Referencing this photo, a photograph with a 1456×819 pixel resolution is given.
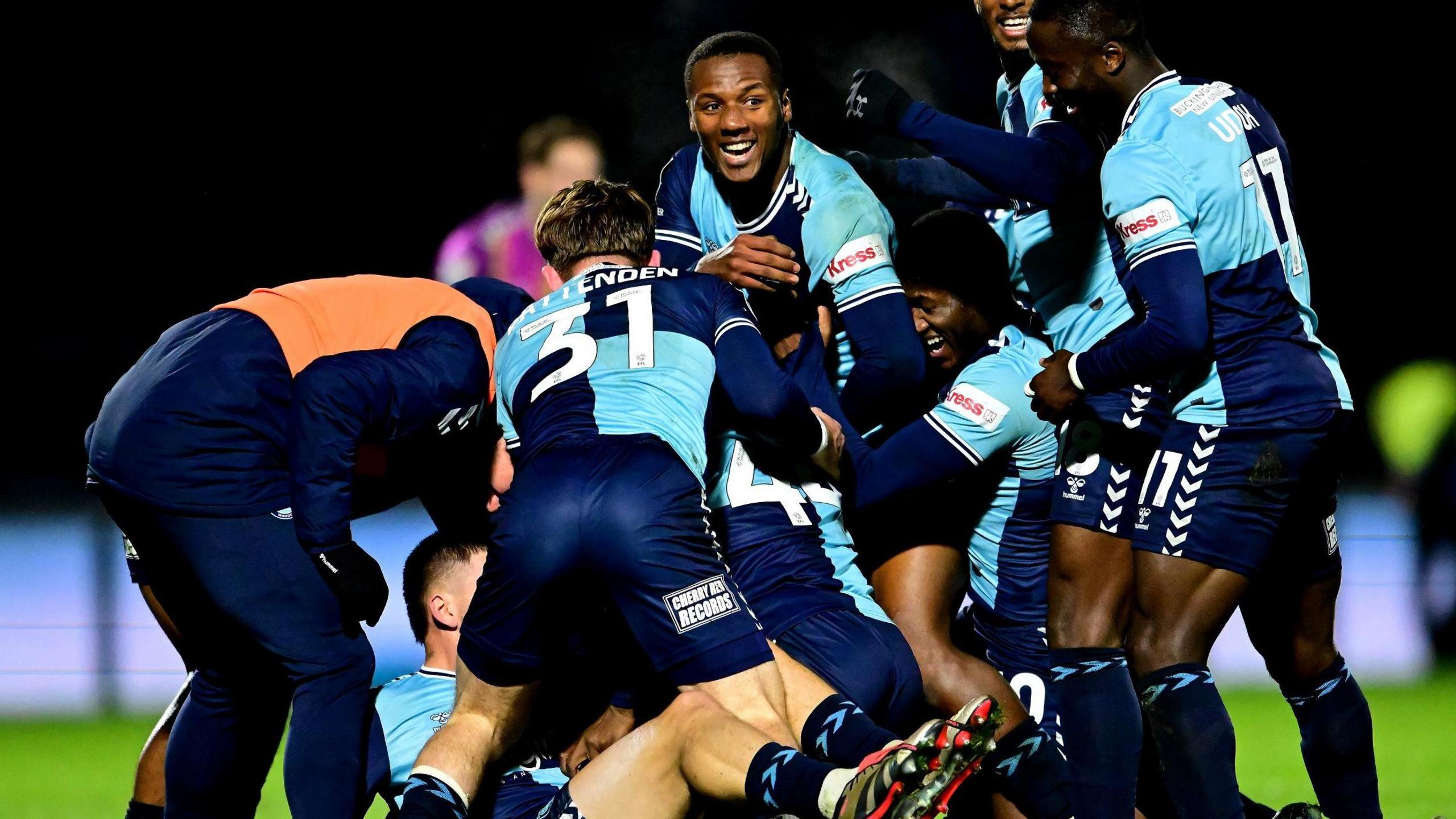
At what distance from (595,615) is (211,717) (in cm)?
105

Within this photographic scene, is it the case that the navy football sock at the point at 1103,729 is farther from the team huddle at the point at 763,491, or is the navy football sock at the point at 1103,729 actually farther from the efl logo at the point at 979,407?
the efl logo at the point at 979,407

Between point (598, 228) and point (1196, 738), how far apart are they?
1999 mm

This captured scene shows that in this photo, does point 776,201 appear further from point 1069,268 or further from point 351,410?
point 351,410

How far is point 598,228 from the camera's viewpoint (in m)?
3.82

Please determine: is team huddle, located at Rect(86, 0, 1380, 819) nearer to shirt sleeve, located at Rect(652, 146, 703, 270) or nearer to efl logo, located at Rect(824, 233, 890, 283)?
efl logo, located at Rect(824, 233, 890, 283)

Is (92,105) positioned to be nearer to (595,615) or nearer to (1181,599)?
(595,615)

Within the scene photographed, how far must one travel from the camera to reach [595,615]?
3.88 metres

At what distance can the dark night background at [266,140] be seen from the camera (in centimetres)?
959

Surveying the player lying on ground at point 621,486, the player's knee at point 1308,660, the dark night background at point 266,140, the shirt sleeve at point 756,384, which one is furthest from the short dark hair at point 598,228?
the dark night background at point 266,140

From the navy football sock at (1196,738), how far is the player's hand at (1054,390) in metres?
0.72

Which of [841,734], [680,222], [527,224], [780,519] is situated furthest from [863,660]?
[527,224]

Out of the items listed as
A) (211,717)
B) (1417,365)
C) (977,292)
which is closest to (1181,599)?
(977,292)

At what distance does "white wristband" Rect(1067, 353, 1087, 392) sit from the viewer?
369 cm

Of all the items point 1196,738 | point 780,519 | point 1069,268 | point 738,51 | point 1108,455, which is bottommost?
point 1196,738
